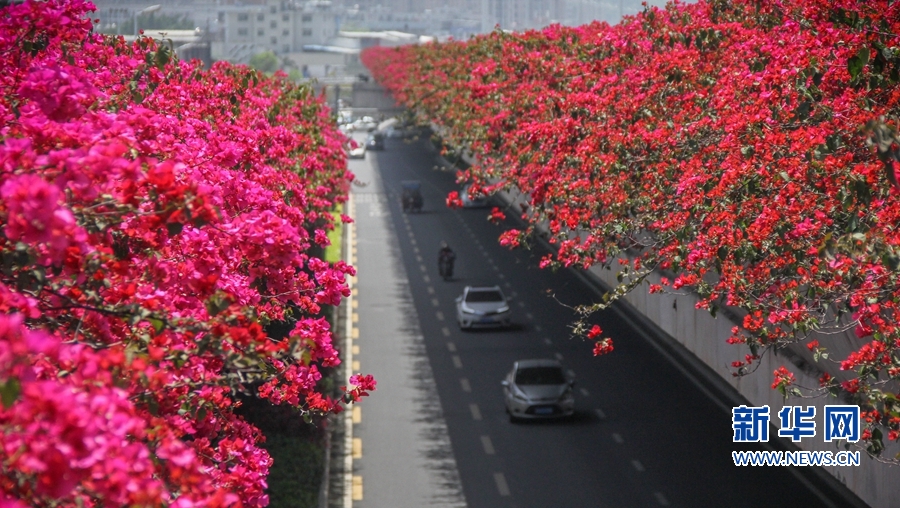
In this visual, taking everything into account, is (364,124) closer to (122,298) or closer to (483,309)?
(483,309)

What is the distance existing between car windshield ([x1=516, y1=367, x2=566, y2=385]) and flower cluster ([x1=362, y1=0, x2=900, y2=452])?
4963mm

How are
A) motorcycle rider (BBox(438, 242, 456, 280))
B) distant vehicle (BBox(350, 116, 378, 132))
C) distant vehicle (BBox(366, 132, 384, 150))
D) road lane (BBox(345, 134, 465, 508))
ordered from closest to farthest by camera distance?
road lane (BBox(345, 134, 465, 508))
motorcycle rider (BBox(438, 242, 456, 280))
distant vehicle (BBox(366, 132, 384, 150))
distant vehicle (BBox(350, 116, 378, 132))

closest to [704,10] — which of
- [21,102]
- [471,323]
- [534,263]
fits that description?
[471,323]

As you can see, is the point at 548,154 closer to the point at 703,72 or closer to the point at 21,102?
the point at 703,72

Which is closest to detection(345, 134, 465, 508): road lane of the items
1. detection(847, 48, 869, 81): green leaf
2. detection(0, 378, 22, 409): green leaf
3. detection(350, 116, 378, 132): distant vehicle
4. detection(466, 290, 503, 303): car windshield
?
detection(466, 290, 503, 303): car windshield

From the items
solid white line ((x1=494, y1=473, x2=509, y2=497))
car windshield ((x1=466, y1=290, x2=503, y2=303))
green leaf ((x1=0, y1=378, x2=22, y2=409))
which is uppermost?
green leaf ((x1=0, y1=378, x2=22, y2=409))

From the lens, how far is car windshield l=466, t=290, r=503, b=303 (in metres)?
44.5

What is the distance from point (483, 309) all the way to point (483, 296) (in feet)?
2.95

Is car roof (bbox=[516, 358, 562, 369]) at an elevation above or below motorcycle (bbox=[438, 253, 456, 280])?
above

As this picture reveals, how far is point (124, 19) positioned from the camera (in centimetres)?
6725

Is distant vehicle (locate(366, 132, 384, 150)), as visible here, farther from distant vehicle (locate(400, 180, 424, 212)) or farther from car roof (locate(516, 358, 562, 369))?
car roof (locate(516, 358, 562, 369))

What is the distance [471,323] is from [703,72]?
65.4ft

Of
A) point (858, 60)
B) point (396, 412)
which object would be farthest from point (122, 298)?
point (396, 412)

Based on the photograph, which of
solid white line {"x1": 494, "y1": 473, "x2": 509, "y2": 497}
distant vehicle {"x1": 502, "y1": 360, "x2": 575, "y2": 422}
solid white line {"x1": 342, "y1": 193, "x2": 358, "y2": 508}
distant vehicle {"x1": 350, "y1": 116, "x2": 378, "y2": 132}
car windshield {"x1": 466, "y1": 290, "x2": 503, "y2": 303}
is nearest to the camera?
solid white line {"x1": 494, "y1": 473, "x2": 509, "y2": 497}
